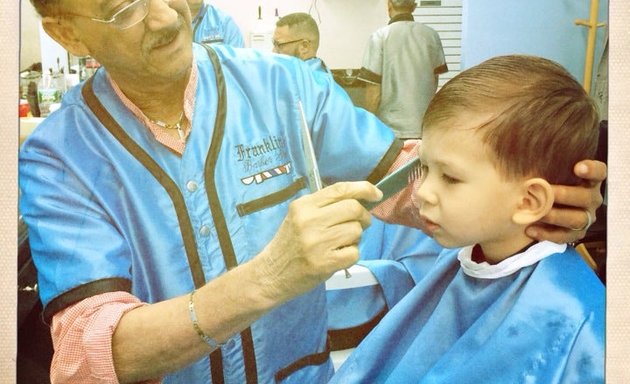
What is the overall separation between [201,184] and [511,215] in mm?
486

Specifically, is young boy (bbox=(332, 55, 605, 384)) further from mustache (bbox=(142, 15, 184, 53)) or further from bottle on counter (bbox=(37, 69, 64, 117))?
bottle on counter (bbox=(37, 69, 64, 117))

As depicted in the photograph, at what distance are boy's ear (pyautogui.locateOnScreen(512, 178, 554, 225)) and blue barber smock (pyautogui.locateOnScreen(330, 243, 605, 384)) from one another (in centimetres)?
6

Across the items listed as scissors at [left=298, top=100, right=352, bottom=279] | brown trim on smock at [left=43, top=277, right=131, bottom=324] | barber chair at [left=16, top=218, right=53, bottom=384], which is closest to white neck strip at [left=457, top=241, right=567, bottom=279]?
scissors at [left=298, top=100, right=352, bottom=279]

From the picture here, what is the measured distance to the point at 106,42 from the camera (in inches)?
33.9

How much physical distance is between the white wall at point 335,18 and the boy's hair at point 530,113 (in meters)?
0.16

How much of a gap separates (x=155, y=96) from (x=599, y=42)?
746 mm

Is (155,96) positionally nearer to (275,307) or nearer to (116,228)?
(116,228)

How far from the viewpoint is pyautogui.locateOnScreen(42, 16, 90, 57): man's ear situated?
34.2 inches

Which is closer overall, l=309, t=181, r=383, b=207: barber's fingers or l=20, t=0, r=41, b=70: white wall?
A: l=309, t=181, r=383, b=207: barber's fingers

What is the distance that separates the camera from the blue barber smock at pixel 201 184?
0.90 meters

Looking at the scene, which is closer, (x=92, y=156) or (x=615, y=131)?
(x=92, y=156)

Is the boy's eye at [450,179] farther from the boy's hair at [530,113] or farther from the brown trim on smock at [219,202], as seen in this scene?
the brown trim on smock at [219,202]

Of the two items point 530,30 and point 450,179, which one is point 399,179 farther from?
point 530,30

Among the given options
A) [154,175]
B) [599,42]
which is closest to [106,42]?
[154,175]
